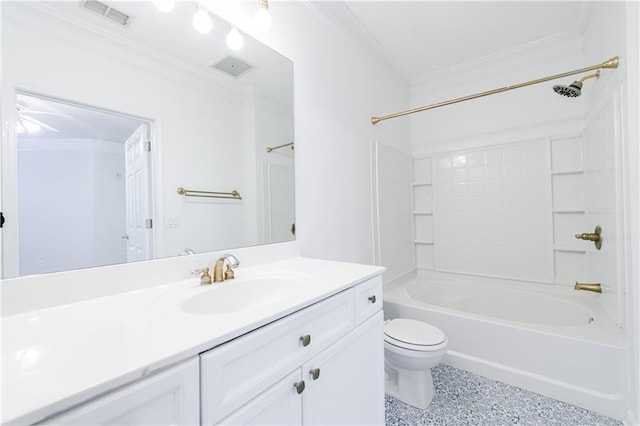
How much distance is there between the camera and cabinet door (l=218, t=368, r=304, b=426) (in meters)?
0.64

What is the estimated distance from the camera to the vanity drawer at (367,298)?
1061 millimetres

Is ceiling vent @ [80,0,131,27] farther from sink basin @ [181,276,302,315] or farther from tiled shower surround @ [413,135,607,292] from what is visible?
tiled shower surround @ [413,135,607,292]

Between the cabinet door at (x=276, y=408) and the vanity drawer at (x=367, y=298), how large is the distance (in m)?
0.36

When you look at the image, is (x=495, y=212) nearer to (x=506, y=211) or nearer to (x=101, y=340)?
(x=506, y=211)

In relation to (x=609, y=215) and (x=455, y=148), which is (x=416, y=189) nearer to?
(x=455, y=148)

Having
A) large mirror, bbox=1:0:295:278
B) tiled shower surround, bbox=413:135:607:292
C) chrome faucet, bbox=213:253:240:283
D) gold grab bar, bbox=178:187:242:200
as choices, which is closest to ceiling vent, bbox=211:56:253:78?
large mirror, bbox=1:0:295:278

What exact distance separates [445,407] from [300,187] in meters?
1.52

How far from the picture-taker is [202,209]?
119cm

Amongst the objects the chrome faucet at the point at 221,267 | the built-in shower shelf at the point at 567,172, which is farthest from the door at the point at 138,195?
the built-in shower shelf at the point at 567,172

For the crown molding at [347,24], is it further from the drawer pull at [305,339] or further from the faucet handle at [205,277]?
the drawer pull at [305,339]

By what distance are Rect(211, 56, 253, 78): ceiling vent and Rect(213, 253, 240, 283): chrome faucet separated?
89 cm

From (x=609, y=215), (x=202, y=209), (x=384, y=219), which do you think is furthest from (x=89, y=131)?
(x=609, y=215)

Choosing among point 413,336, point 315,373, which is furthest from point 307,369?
point 413,336

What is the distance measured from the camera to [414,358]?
149cm
